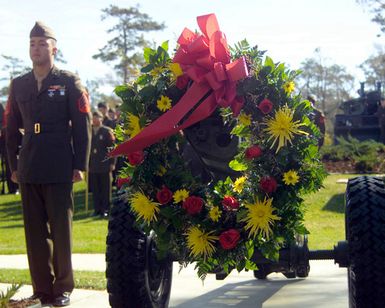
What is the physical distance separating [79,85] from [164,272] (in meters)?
1.51

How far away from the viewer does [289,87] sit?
421 centimetres

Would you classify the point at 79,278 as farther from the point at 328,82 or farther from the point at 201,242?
the point at 328,82

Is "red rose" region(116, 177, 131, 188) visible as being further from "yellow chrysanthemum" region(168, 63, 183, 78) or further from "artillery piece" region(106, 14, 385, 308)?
"yellow chrysanthemum" region(168, 63, 183, 78)

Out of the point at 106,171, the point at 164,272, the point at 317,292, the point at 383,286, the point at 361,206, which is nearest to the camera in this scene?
the point at 383,286

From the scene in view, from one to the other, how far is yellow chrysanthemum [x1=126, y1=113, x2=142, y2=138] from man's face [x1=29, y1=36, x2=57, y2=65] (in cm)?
135

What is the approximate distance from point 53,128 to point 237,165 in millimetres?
1723

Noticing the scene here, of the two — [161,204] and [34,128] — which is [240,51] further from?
[34,128]

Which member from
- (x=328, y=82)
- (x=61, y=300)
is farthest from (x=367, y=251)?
(x=328, y=82)

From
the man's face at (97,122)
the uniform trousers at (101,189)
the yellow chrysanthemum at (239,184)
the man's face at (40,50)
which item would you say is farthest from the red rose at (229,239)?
the man's face at (97,122)

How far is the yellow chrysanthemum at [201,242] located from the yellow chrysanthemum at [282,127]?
2.03 feet

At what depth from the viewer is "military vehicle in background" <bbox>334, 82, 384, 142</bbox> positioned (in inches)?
991

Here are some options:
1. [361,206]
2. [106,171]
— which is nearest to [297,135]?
[361,206]

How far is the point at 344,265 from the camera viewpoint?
4391mm

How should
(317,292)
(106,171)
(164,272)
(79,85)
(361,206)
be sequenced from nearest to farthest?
(361,206) → (164,272) → (79,85) → (317,292) → (106,171)
